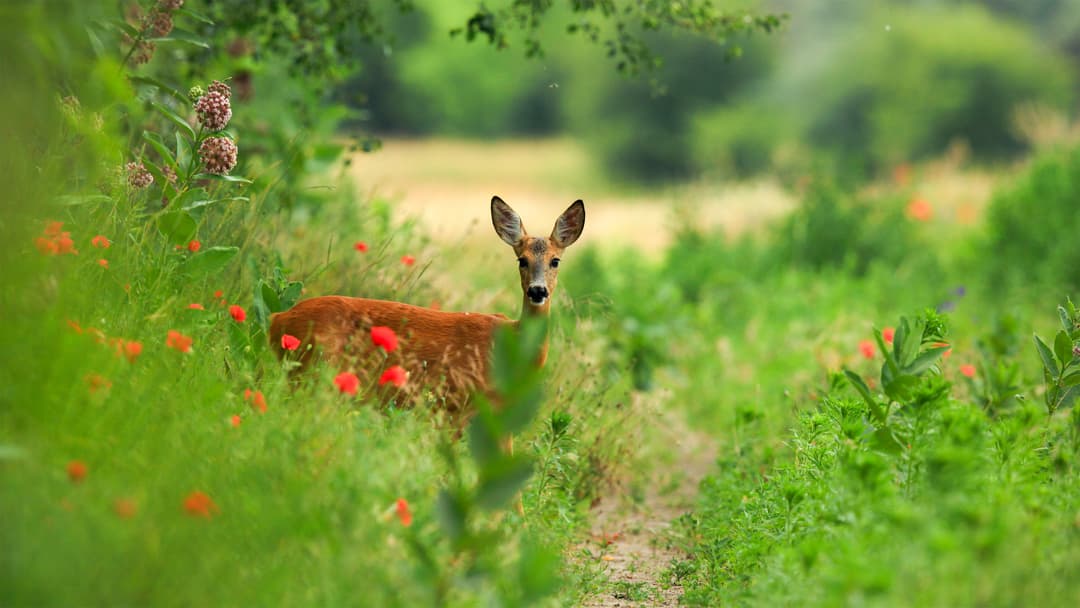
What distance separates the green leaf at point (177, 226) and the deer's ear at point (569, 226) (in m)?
1.57

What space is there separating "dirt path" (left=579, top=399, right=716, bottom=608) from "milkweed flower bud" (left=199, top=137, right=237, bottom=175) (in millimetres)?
2277

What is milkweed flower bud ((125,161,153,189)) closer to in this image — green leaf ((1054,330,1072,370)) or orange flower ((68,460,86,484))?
orange flower ((68,460,86,484))

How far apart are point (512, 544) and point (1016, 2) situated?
6332 centimetres

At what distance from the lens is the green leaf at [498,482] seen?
3406mm

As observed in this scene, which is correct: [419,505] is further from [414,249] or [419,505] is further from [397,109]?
[397,109]

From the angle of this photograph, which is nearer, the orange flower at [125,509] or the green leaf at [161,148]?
the orange flower at [125,509]

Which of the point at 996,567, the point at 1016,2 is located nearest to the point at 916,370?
the point at 996,567

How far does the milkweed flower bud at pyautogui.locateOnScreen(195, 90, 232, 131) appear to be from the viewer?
5.19 metres

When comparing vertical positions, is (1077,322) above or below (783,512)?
above

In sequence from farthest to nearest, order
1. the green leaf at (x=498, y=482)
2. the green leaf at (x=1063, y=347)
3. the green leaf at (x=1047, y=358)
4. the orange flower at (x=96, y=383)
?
the green leaf at (x=1047, y=358), the green leaf at (x=1063, y=347), the orange flower at (x=96, y=383), the green leaf at (x=498, y=482)

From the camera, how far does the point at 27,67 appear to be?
4.26 m

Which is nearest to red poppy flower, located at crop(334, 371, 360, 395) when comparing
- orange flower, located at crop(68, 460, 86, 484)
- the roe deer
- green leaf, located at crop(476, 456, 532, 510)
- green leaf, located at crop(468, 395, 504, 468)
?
the roe deer

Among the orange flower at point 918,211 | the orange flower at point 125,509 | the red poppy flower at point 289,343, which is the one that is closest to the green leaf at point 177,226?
the red poppy flower at point 289,343

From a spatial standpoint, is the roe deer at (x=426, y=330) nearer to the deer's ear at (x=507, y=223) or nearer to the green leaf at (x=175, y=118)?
the deer's ear at (x=507, y=223)
